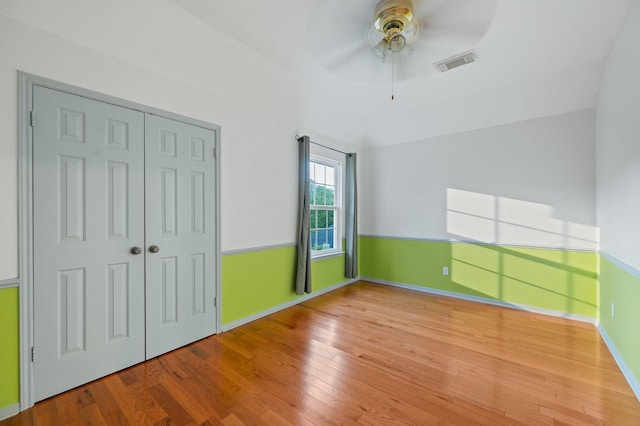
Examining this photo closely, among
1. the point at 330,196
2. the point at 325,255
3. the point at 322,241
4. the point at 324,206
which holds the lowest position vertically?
the point at 325,255

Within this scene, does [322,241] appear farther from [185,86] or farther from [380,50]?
[380,50]

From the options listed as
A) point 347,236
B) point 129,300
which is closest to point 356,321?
point 347,236

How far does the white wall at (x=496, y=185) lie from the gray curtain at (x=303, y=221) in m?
1.62

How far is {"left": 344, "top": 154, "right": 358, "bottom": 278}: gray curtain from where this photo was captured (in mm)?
4336

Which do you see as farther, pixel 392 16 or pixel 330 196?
pixel 330 196

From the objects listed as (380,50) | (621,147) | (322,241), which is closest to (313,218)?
(322,241)

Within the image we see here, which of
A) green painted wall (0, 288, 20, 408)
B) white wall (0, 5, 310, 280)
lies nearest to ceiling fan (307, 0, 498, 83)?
white wall (0, 5, 310, 280)

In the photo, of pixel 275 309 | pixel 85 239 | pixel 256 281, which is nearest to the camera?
pixel 85 239

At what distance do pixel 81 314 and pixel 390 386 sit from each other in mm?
2207

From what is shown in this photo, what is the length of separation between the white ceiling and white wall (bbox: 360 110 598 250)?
0.24 metres

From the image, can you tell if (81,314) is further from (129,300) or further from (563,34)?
(563,34)

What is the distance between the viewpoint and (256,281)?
296 cm

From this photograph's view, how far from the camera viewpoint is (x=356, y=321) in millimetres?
2930

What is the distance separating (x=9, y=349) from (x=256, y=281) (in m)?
1.80
